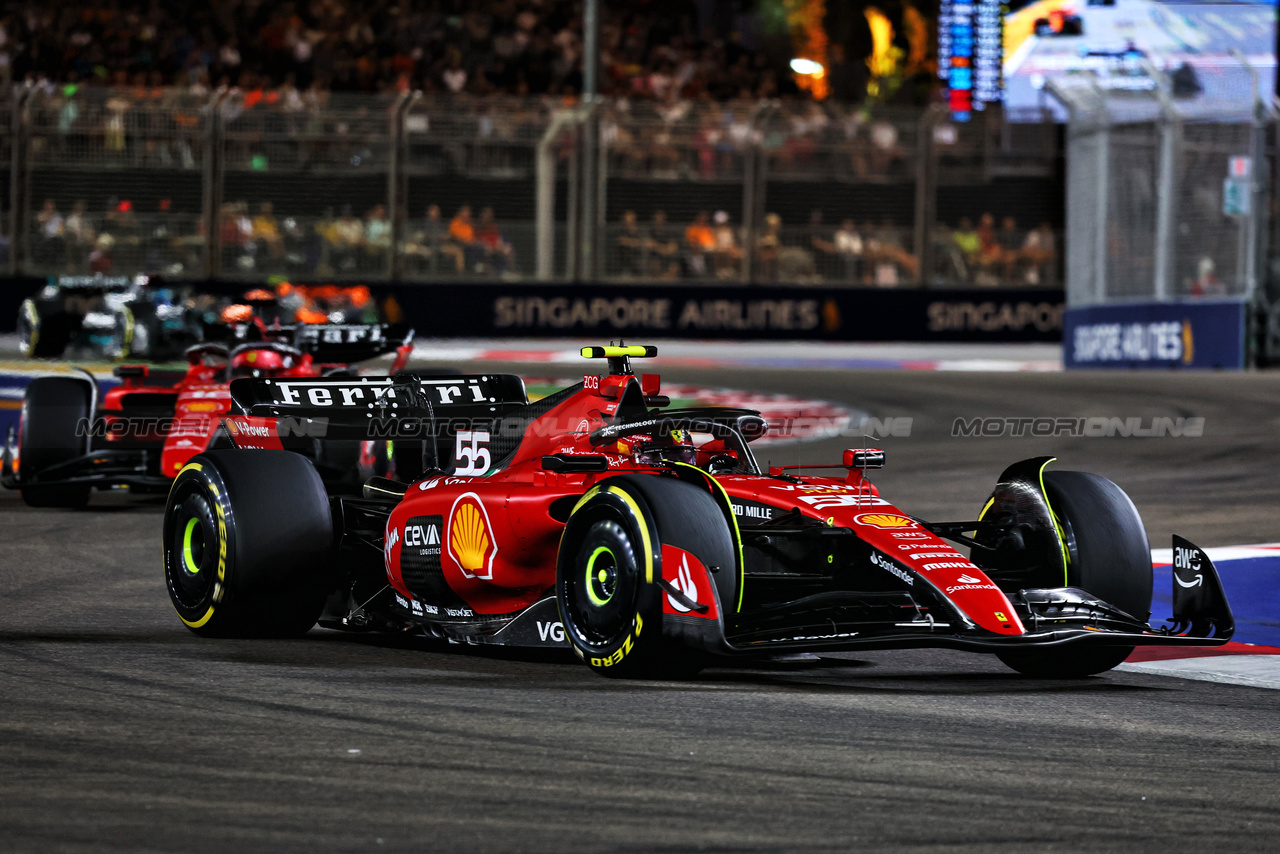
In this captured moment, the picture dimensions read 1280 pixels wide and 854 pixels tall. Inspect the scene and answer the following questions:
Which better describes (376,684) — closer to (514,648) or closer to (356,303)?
(514,648)

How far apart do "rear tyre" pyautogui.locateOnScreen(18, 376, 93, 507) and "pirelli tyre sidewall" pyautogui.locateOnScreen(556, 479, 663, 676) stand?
261 inches

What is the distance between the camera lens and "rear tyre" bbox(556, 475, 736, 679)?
260 inches

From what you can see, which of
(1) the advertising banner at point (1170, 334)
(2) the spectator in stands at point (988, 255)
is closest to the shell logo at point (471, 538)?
(1) the advertising banner at point (1170, 334)

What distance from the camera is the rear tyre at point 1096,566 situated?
7.25 metres

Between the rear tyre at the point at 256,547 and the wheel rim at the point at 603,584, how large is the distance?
1.39 meters

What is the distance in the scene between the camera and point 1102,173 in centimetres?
2533

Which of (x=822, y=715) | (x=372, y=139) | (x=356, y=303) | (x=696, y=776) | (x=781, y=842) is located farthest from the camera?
(x=372, y=139)

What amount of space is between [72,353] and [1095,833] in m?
21.7

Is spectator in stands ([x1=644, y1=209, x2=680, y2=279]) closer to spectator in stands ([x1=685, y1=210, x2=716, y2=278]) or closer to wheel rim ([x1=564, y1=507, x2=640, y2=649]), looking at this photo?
spectator in stands ([x1=685, y1=210, x2=716, y2=278])

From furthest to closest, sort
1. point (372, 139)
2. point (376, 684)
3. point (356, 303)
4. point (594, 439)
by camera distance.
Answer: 1. point (372, 139)
2. point (356, 303)
3. point (594, 439)
4. point (376, 684)

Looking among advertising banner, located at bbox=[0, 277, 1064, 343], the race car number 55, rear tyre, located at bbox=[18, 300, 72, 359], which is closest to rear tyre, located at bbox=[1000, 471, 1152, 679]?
the race car number 55

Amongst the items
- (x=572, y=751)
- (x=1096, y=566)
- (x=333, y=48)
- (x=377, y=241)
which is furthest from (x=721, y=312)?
(x=572, y=751)

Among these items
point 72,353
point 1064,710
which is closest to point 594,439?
point 1064,710

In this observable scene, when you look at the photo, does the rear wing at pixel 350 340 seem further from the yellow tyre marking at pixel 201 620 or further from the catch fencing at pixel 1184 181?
the catch fencing at pixel 1184 181
